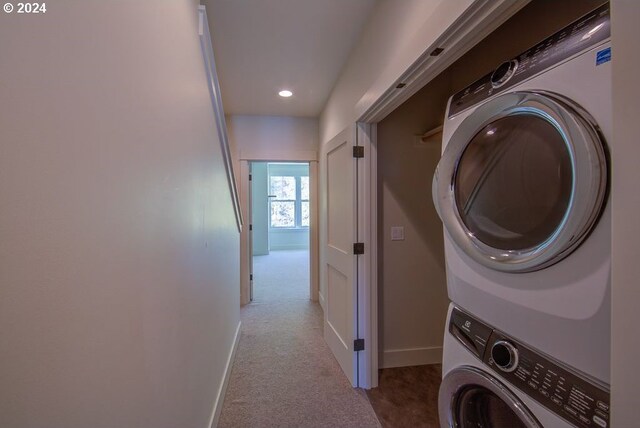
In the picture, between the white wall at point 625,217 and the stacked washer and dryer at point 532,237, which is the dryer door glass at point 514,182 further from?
the white wall at point 625,217

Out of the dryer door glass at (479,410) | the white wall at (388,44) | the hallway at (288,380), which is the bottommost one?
the hallway at (288,380)

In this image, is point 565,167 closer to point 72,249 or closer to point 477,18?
point 477,18

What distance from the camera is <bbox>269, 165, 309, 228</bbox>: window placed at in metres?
8.44

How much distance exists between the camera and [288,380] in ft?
6.73

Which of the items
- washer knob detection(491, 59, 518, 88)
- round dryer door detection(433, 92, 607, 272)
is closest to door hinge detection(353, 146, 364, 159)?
round dryer door detection(433, 92, 607, 272)

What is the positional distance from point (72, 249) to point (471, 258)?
102cm

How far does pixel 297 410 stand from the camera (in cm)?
175

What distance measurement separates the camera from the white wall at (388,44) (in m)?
1.04

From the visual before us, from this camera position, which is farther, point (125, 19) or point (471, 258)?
point (471, 258)

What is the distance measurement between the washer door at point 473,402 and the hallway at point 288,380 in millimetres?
900

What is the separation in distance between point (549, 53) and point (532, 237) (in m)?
0.47

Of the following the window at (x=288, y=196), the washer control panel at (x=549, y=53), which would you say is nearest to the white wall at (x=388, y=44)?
the washer control panel at (x=549, y=53)

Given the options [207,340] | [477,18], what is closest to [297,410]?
[207,340]

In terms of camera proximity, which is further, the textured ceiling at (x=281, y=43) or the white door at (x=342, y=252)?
the white door at (x=342, y=252)
